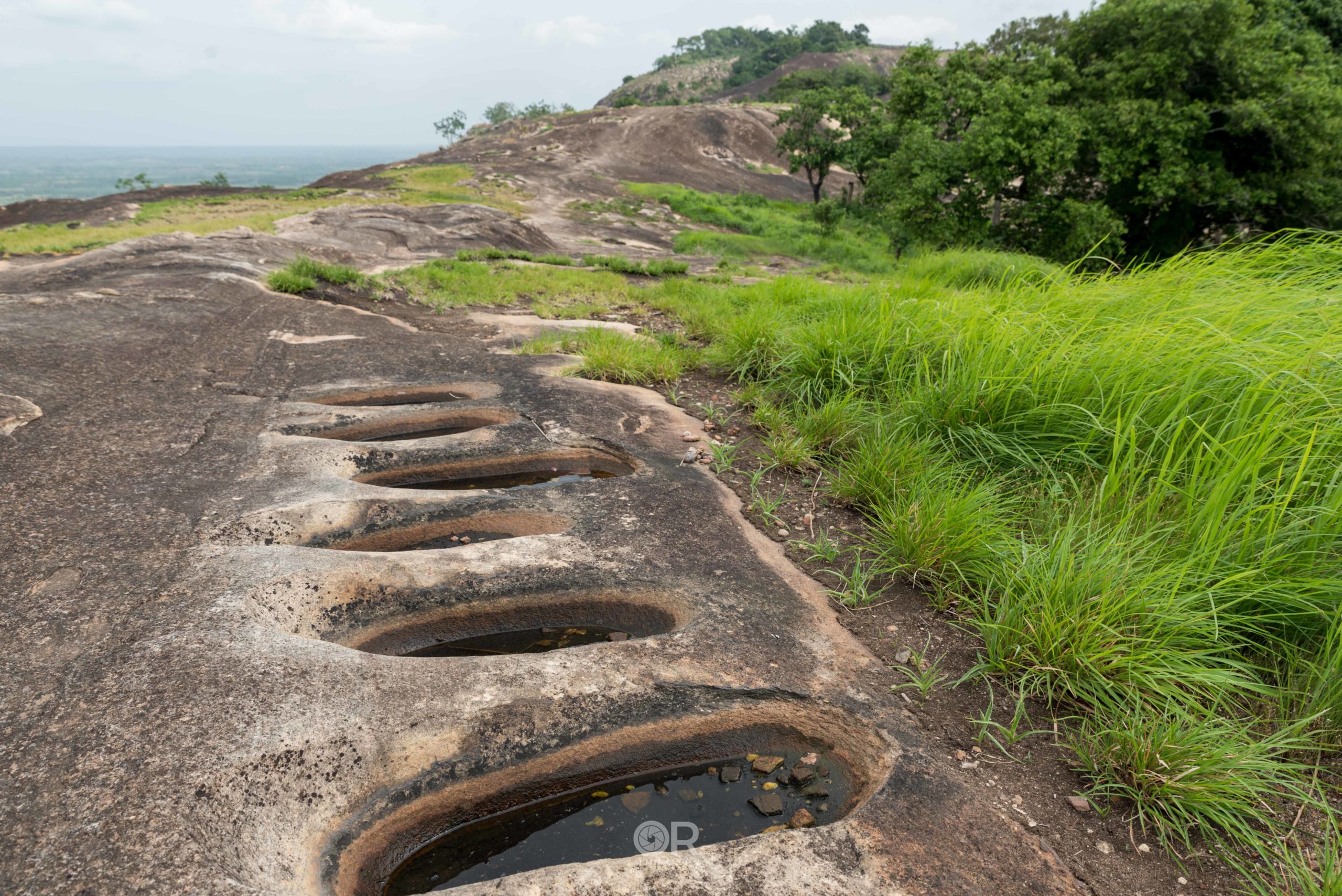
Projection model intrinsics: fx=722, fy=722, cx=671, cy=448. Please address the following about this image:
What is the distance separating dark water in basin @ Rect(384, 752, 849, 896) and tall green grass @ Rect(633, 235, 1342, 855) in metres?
0.91

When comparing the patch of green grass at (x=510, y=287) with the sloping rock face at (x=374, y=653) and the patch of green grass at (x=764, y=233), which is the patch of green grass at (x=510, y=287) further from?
the patch of green grass at (x=764, y=233)

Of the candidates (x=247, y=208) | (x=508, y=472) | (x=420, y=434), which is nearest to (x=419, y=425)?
(x=420, y=434)

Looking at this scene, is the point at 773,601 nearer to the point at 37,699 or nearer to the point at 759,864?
the point at 759,864

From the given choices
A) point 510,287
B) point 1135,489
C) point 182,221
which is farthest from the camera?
point 182,221

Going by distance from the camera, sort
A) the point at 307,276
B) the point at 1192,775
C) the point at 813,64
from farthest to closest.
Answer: the point at 813,64 < the point at 307,276 < the point at 1192,775

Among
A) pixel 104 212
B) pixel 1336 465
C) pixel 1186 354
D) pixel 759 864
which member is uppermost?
pixel 104 212

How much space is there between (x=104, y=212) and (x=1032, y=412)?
1889 cm

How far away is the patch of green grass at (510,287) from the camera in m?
8.42

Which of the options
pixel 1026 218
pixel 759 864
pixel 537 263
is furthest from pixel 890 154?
pixel 759 864

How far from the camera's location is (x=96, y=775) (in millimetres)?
2045

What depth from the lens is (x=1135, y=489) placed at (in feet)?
10.0

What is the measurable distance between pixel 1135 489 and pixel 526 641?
2664 mm

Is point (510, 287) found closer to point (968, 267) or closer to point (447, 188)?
point (968, 267)

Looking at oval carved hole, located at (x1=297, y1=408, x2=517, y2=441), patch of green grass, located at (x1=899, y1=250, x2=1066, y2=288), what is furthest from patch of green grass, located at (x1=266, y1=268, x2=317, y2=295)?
patch of green grass, located at (x1=899, y1=250, x2=1066, y2=288)
